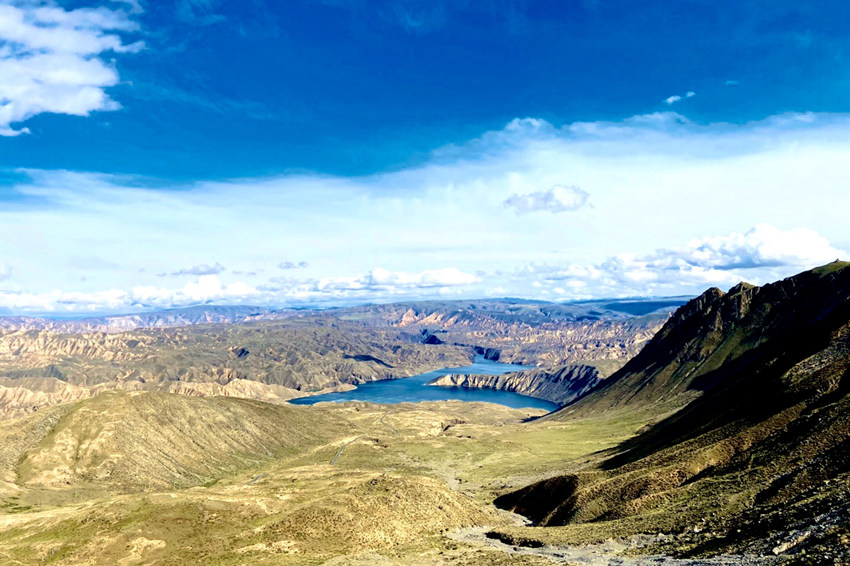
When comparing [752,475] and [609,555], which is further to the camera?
[752,475]

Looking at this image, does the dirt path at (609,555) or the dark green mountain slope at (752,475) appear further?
the dark green mountain slope at (752,475)

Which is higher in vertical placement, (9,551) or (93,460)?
(9,551)

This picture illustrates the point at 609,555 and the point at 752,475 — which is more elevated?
the point at 752,475

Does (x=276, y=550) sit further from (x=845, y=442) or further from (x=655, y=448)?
(x=655, y=448)

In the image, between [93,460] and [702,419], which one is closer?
[702,419]

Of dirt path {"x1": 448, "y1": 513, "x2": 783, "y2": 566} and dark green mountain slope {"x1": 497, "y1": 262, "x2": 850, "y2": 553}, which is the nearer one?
dirt path {"x1": 448, "y1": 513, "x2": 783, "y2": 566}

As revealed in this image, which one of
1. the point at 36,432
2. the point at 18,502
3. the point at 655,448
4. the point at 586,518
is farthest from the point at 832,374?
the point at 36,432

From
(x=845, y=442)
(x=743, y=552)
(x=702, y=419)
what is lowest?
(x=702, y=419)

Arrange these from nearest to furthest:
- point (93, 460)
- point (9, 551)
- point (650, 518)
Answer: point (650, 518)
point (9, 551)
point (93, 460)

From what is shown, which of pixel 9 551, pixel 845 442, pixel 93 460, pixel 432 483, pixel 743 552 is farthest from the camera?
pixel 93 460

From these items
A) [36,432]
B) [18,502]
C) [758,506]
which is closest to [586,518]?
[758,506]
